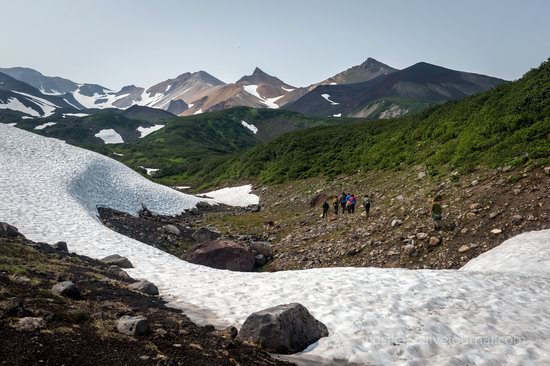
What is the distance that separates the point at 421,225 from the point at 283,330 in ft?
51.0

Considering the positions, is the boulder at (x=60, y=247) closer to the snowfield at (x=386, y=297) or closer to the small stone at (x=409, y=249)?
the snowfield at (x=386, y=297)

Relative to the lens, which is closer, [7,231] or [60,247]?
[7,231]

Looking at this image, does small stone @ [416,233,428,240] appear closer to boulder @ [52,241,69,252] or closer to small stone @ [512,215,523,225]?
small stone @ [512,215,523,225]

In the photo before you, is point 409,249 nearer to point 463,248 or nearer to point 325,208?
point 463,248

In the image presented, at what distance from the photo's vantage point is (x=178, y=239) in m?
28.4

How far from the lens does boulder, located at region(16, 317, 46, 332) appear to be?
22.8ft

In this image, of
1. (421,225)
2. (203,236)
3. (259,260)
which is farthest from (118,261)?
(421,225)

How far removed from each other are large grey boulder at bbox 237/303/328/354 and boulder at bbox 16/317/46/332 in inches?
161

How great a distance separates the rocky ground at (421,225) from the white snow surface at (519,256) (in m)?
0.70

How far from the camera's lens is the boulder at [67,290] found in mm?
9624

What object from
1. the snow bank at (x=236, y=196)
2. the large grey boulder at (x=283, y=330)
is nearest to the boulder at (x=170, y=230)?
the snow bank at (x=236, y=196)

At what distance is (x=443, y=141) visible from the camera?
35.9 metres

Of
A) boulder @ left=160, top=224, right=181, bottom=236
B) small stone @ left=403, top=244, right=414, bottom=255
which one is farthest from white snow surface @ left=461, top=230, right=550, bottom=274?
boulder @ left=160, top=224, right=181, bottom=236

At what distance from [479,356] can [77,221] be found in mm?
21707
